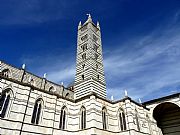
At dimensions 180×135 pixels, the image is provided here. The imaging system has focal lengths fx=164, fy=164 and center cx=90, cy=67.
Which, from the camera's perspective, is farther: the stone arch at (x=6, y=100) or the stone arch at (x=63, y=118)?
the stone arch at (x=63, y=118)

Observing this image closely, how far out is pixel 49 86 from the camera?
2650cm

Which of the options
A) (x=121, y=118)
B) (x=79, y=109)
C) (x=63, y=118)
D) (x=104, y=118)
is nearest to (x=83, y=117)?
(x=79, y=109)

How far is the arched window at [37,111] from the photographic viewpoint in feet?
62.5

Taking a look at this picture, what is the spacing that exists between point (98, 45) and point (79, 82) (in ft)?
32.5

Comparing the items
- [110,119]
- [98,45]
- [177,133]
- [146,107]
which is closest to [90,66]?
[98,45]

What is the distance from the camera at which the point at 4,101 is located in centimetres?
1738

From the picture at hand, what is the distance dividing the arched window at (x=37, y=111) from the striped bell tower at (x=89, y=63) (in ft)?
23.6

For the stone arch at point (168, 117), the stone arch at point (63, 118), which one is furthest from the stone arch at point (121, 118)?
the stone arch at point (168, 117)

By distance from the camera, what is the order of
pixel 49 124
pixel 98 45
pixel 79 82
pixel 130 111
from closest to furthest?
pixel 49 124 < pixel 130 111 < pixel 79 82 < pixel 98 45

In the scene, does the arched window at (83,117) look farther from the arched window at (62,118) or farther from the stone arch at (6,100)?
the stone arch at (6,100)

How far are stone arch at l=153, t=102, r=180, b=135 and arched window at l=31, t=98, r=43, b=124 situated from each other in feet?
60.4

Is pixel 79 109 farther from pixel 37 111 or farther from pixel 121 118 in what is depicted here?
pixel 121 118

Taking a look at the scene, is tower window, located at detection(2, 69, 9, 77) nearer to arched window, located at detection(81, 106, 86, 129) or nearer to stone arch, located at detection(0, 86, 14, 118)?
stone arch, located at detection(0, 86, 14, 118)

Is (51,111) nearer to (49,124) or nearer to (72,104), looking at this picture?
(49,124)
